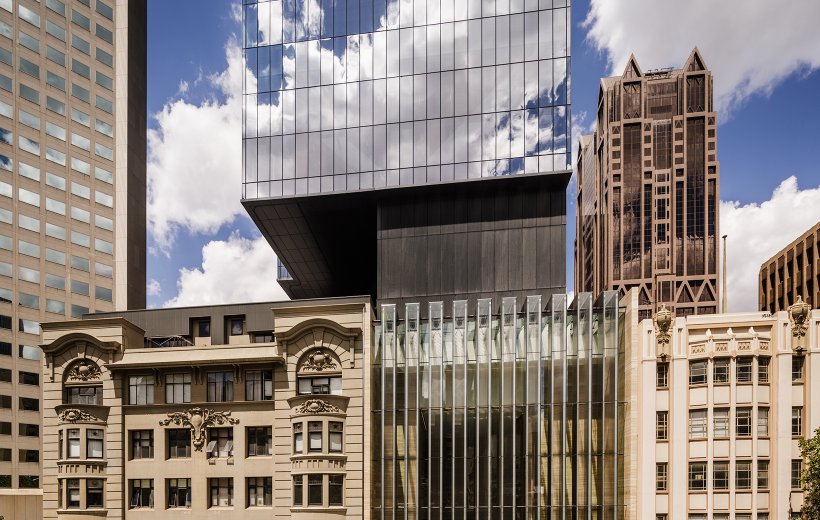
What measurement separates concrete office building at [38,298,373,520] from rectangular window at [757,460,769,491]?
24.5 meters

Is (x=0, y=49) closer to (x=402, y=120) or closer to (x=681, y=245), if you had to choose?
(x=402, y=120)

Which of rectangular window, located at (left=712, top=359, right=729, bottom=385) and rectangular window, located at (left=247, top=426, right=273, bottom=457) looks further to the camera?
rectangular window, located at (left=247, top=426, right=273, bottom=457)

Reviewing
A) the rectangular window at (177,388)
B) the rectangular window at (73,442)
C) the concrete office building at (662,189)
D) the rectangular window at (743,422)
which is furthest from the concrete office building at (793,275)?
the rectangular window at (73,442)

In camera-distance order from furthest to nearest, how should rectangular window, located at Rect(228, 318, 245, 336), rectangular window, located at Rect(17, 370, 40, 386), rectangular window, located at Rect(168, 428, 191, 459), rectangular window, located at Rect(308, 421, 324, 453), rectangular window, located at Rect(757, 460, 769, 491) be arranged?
1. rectangular window, located at Rect(17, 370, 40, 386)
2. rectangular window, located at Rect(228, 318, 245, 336)
3. rectangular window, located at Rect(168, 428, 191, 459)
4. rectangular window, located at Rect(308, 421, 324, 453)
5. rectangular window, located at Rect(757, 460, 769, 491)

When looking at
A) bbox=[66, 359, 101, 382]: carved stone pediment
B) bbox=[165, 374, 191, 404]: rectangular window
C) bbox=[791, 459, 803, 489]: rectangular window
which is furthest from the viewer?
bbox=[66, 359, 101, 382]: carved stone pediment

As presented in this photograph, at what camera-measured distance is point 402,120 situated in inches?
1905

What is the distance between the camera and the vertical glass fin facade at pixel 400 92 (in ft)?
153

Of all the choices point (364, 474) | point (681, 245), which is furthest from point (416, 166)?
point (681, 245)

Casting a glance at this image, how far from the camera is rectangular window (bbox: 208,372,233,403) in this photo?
1710 inches

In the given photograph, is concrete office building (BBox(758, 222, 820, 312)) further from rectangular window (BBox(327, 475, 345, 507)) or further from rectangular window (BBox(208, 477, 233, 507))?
rectangular window (BBox(208, 477, 233, 507))

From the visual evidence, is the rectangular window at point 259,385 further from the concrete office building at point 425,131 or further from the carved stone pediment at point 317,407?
the concrete office building at point 425,131

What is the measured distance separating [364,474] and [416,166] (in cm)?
2302

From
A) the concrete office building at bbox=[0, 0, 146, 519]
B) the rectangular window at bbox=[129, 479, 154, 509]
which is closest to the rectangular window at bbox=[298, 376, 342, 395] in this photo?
the rectangular window at bbox=[129, 479, 154, 509]

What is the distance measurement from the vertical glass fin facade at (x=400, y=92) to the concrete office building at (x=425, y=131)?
0.30 ft
